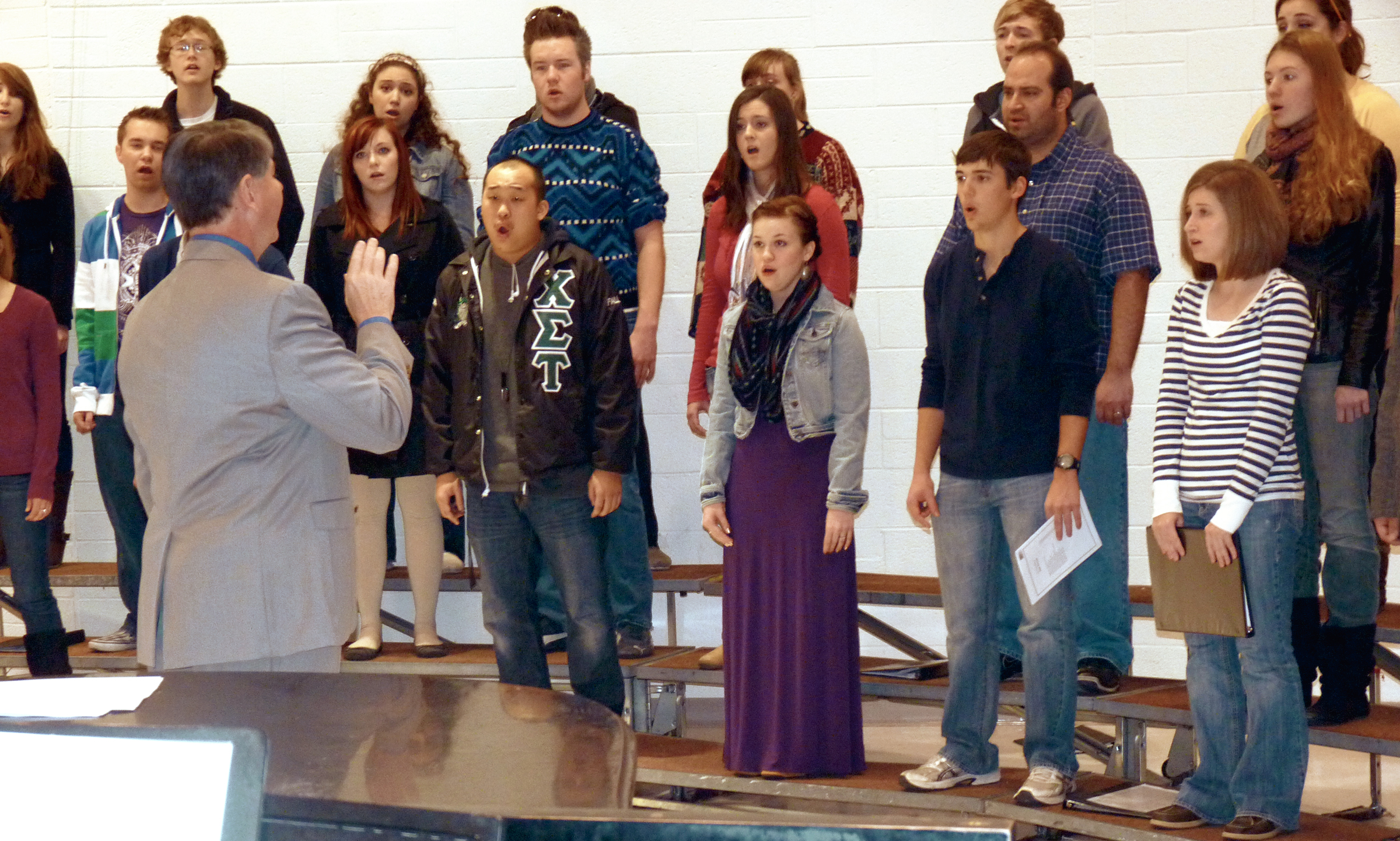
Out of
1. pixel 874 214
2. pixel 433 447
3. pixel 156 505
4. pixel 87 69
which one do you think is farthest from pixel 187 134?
pixel 87 69

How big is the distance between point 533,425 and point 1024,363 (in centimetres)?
108

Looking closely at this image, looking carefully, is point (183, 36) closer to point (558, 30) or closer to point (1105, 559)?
point (558, 30)

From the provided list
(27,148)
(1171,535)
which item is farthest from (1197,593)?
(27,148)

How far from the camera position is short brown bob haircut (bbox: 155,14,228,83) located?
4293mm

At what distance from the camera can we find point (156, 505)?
84.8 inches

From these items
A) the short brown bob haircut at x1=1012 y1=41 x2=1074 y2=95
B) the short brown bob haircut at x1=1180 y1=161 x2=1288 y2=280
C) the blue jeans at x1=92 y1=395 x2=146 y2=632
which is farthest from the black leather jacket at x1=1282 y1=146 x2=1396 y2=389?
the blue jeans at x1=92 y1=395 x2=146 y2=632

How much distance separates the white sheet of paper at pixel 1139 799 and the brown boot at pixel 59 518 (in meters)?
3.22

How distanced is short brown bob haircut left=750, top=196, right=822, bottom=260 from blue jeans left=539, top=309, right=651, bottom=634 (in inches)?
26.4

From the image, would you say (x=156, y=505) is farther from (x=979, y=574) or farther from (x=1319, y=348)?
(x=1319, y=348)

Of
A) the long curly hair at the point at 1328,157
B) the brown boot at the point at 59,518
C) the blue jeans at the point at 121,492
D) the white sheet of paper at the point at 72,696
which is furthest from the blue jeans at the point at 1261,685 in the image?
the brown boot at the point at 59,518

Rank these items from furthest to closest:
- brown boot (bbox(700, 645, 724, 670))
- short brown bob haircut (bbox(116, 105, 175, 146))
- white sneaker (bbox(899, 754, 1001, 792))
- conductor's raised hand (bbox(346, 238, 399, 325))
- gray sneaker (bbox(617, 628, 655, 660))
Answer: short brown bob haircut (bbox(116, 105, 175, 146)) → gray sneaker (bbox(617, 628, 655, 660)) → brown boot (bbox(700, 645, 724, 670)) → white sneaker (bbox(899, 754, 1001, 792)) → conductor's raised hand (bbox(346, 238, 399, 325))

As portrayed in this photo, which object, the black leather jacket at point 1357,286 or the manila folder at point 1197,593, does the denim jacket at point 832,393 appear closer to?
the manila folder at point 1197,593

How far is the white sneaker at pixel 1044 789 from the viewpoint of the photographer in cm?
286

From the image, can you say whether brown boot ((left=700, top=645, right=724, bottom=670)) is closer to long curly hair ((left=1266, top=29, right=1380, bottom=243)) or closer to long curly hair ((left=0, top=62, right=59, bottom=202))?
long curly hair ((left=1266, top=29, right=1380, bottom=243))
